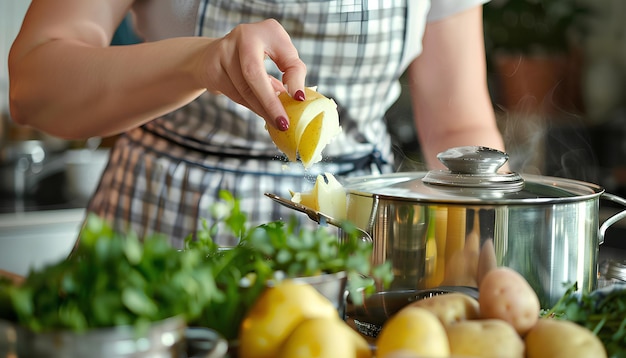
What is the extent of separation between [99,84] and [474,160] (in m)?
0.47

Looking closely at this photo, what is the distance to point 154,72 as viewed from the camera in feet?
2.68

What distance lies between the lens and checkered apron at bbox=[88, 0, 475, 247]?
106 centimetres

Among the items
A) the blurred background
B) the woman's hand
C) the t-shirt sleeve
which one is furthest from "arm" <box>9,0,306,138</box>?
the blurred background

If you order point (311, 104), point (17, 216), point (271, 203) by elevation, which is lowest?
point (17, 216)

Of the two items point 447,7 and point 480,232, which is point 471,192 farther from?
point 447,7

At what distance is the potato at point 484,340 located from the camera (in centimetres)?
45

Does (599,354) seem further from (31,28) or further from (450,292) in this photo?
(31,28)

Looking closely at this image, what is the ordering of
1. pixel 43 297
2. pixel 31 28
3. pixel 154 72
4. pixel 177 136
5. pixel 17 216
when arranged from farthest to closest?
pixel 17 216 → pixel 177 136 → pixel 31 28 → pixel 154 72 → pixel 43 297

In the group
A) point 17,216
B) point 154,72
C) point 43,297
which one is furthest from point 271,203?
point 17,216

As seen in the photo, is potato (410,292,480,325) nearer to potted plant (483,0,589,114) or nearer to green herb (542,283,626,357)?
green herb (542,283,626,357)

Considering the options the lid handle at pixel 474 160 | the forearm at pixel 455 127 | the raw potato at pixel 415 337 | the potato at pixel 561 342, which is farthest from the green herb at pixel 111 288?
the forearm at pixel 455 127

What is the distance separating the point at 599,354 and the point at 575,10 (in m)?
2.61

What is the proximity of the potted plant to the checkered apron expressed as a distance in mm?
1643

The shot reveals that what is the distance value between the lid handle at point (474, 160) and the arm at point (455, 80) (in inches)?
20.7
